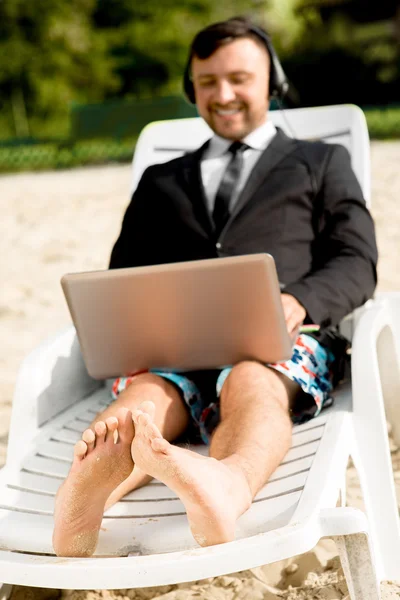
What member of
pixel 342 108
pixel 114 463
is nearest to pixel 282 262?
pixel 114 463

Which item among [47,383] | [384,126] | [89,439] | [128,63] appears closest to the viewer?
[89,439]

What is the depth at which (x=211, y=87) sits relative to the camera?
253cm

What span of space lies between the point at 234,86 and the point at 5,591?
1.52 meters

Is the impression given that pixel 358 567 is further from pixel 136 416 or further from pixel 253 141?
pixel 253 141

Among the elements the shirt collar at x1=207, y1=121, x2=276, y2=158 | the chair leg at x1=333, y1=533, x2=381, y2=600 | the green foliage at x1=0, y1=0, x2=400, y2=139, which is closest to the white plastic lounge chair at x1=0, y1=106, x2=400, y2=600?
the chair leg at x1=333, y1=533, x2=381, y2=600

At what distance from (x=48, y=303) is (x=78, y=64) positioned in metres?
20.9

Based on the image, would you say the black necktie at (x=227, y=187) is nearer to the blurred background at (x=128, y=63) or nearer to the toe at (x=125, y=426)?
the toe at (x=125, y=426)

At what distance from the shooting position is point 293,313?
6.86 feet

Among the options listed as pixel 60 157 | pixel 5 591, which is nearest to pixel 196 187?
pixel 5 591

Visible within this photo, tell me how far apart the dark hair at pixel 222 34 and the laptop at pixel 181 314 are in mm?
927

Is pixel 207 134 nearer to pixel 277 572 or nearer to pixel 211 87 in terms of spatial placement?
pixel 211 87

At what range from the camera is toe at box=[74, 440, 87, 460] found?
1.58 metres

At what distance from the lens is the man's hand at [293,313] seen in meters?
2.06

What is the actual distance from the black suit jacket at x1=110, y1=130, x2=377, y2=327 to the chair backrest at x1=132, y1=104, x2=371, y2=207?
608mm
